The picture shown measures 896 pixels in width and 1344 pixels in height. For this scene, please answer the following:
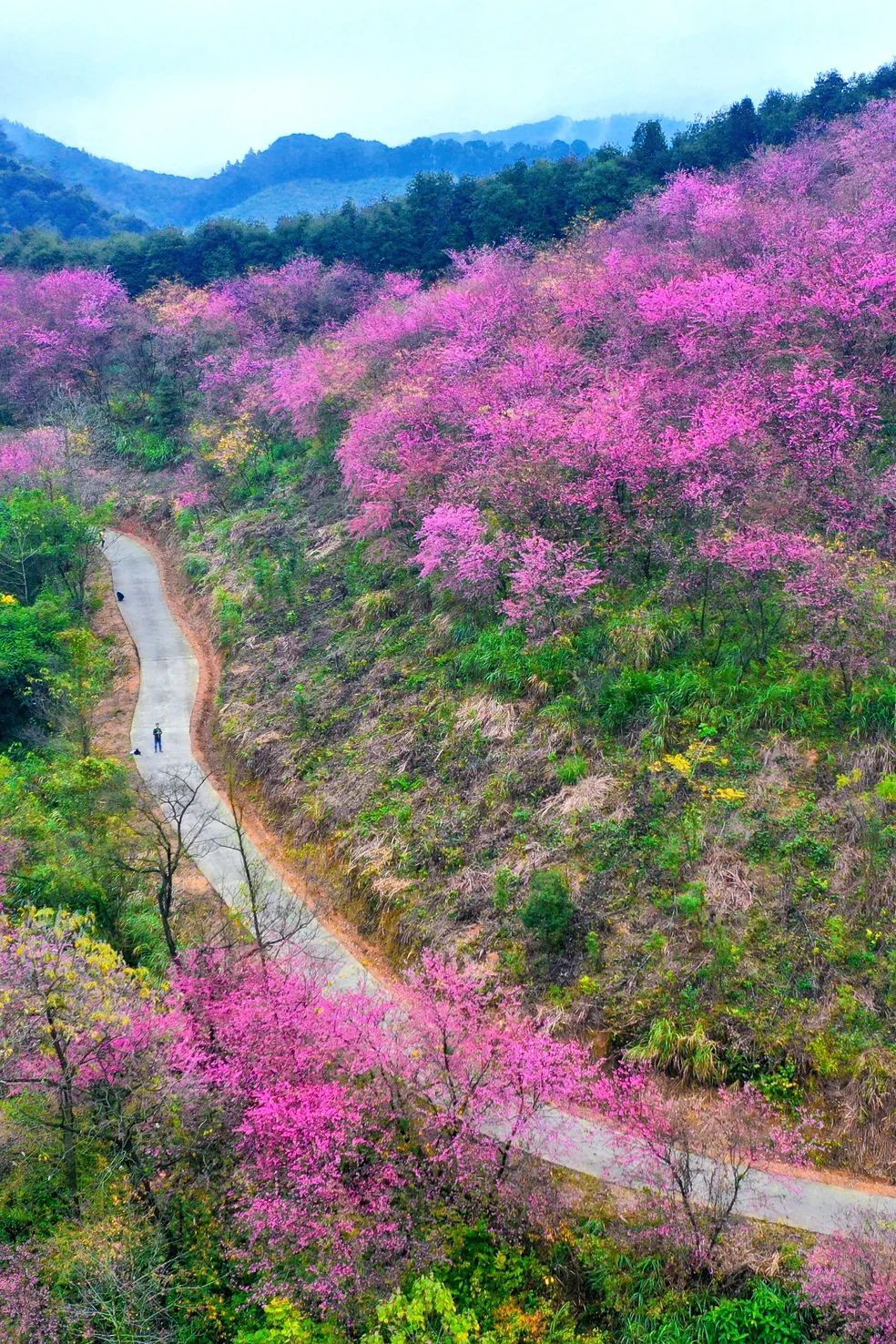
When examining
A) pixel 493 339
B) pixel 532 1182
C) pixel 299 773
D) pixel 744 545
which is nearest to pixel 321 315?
pixel 493 339

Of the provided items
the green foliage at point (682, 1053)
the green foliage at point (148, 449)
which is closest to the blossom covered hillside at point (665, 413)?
the green foliage at point (682, 1053)

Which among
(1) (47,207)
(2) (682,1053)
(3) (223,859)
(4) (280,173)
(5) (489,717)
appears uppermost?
(4) (280,173)

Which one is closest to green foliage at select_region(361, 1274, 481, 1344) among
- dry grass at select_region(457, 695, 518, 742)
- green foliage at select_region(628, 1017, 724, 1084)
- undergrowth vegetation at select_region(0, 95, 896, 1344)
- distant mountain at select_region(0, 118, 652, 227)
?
undergrowth vegetation at select_region(0, 95, 896, 1344)

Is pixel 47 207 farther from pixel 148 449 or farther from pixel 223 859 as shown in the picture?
pixel 223 859

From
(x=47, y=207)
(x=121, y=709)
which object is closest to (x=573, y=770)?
(x=121, y=709)

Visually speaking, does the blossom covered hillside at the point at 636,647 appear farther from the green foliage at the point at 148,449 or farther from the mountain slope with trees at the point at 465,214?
the green foliage at the point at 148,449

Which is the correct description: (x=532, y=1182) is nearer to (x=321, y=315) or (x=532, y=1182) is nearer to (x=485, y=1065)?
(x=485, y=1065)

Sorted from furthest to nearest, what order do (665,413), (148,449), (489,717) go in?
1. (148,449)
2. (665,413)
3. (489,717)
